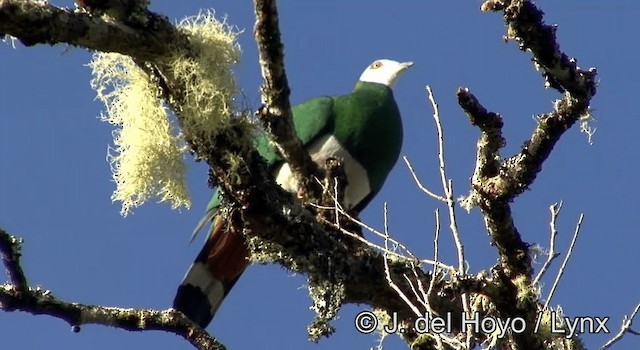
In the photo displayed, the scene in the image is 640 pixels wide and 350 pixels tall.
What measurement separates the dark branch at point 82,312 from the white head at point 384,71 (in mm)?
2251

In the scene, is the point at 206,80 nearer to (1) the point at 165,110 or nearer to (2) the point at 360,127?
(1) the point at 165,110

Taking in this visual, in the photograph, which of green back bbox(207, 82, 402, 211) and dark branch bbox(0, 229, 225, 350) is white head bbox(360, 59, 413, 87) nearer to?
green back bbox(207, 82, 402, 211)

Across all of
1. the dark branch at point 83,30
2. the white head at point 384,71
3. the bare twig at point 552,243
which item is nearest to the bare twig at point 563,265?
the bare twig at point 552,243

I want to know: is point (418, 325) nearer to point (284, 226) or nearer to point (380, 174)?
point (284, 226)

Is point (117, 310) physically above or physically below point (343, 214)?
below

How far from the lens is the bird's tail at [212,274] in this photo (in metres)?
3.67

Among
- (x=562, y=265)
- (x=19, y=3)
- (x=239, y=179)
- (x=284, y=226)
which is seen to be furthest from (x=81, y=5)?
(x=562, y=265)

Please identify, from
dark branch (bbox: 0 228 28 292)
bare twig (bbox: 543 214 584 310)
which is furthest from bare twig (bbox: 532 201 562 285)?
dark branch (bbox: 0 228 28 292)

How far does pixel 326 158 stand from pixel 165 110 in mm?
1190

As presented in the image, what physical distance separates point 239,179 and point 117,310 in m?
0.51

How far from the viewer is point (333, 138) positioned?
4078 mm

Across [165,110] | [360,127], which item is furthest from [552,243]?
[360,127]

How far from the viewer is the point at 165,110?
2.62 meters

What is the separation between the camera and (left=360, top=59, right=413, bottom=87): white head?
4.73m
